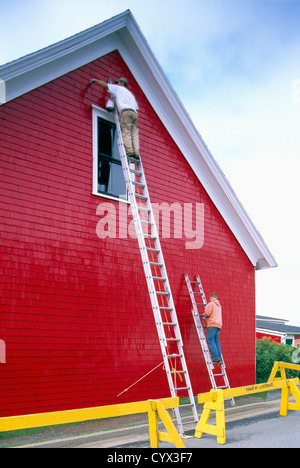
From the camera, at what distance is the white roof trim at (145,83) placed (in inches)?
338

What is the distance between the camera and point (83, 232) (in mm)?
9125

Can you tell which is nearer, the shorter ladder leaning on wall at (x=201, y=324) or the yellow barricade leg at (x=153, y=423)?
the yellow barricade leg at (x=153, y=423)

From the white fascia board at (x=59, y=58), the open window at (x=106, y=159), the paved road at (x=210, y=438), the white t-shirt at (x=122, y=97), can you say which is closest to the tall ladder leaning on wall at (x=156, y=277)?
the white t-shirt at (x=122, y=97)

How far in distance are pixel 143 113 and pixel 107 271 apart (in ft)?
13.0

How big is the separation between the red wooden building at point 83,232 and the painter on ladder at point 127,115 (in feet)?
1.37

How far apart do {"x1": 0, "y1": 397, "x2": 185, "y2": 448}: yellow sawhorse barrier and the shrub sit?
10.3 metres

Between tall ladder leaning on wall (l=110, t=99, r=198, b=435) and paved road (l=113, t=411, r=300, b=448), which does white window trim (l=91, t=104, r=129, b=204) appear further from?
paved road (l=113, t=411, r=300, b=448)

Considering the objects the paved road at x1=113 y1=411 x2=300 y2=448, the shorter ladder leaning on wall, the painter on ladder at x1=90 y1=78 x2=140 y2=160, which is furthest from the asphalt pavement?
the painter on ladder at x1=90 y1=78 x2=140 y2=160

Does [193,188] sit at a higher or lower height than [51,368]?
higher

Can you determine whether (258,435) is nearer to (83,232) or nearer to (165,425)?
(165,425)

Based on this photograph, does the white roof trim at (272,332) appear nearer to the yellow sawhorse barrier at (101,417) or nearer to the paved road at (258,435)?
the paved road at (258,435)
